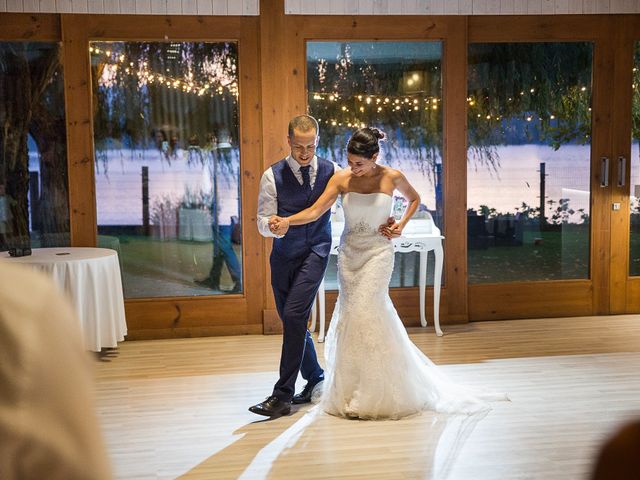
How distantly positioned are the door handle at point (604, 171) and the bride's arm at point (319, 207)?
11.4 feet

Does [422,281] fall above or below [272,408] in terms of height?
above

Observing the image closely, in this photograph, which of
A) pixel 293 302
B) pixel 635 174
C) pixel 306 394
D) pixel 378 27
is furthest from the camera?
pixel 635 174

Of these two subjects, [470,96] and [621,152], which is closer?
[470,96]

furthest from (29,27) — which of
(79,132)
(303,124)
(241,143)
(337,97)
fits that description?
(303,124)

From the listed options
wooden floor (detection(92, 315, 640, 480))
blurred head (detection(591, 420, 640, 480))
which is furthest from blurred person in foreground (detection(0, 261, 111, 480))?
wooden floor (detection(92, 315, 640, 480))

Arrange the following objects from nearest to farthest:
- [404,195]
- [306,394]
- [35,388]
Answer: [35,388], [404,195], [306,394]

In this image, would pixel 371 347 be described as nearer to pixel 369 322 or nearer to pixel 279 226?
pixel 369 322

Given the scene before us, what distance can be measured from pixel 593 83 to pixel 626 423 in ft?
22.5

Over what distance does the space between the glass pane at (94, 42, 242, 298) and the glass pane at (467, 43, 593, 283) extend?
207 cm

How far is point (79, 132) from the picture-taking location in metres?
6.50

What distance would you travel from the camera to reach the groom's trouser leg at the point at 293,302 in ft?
15.0

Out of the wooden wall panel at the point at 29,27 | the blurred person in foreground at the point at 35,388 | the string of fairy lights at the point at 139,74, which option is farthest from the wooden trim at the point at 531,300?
the blurred person in foreground at the point at 35,388

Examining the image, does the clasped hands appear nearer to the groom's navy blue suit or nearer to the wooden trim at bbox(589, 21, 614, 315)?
the groom's navy blue suit

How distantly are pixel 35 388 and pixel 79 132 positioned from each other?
20.4ft
